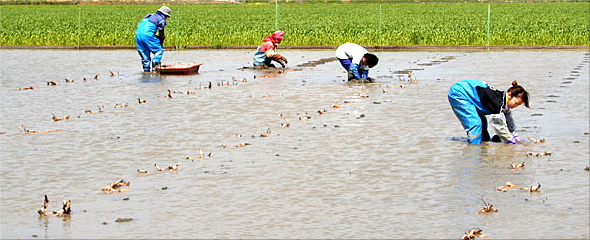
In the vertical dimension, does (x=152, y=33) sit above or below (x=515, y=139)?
above

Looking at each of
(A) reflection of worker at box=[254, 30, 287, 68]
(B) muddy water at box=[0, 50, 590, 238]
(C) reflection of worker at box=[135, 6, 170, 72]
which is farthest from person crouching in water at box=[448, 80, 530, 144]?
(A) reflection of worker at box=[254, 30, 287, 68]

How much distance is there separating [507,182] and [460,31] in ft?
95.0

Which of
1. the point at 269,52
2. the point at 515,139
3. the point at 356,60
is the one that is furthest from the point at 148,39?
the point at 515,139

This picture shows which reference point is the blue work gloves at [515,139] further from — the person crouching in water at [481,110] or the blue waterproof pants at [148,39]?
the blue waterproof pants at [148,39]

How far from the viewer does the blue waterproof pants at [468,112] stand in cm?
1273

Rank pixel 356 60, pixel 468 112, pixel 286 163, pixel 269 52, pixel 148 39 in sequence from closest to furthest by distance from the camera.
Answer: pixel 286 163 → pixel 468 112 → pixel 356 60 → pixel 148 39 → pixel 269 52

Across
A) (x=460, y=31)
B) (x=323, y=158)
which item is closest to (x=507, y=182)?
(x=323, y=158)

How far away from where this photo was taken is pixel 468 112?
12.7 meters

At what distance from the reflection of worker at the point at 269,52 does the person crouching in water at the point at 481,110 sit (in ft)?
42.0

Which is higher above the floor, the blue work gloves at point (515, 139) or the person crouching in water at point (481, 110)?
the person crouching in water at point (481, 110)

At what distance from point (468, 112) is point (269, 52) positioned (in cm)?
1295

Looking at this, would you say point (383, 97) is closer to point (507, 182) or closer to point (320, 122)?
point (320, 122)

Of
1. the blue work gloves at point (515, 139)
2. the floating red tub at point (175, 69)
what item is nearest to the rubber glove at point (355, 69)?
the floating red tub at point (175, 69)

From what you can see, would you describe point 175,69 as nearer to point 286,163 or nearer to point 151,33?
point 151,33
